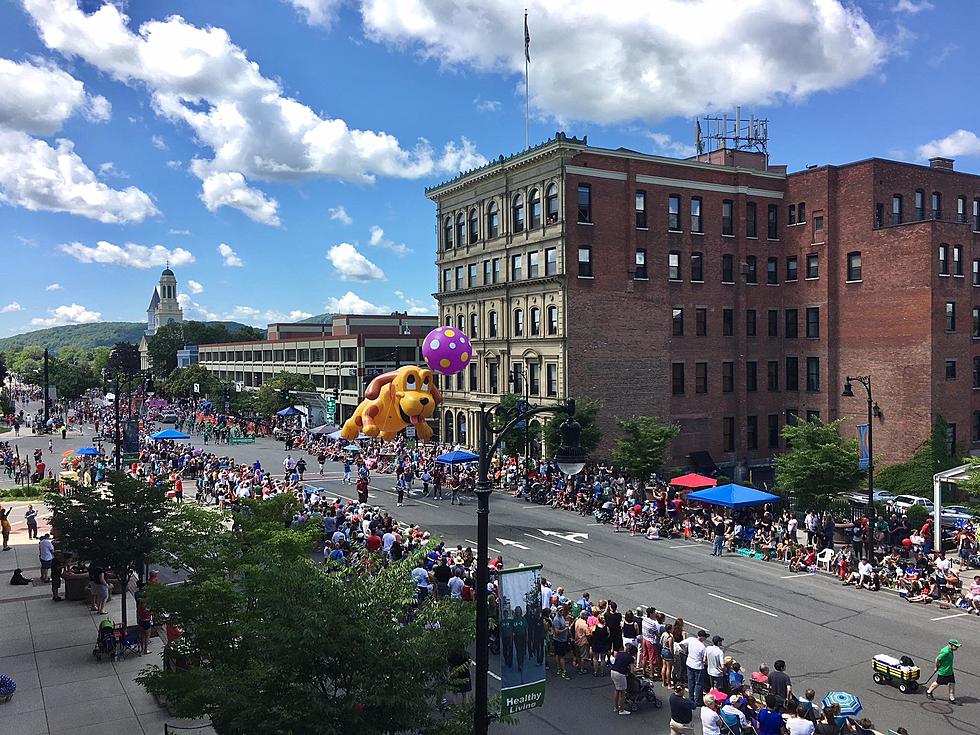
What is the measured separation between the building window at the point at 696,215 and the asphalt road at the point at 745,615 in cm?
2631

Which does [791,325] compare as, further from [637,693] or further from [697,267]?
[637,693]

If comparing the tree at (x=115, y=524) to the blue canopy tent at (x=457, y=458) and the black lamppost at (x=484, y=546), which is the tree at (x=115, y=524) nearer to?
the black lamppost at (x=484, y=546)

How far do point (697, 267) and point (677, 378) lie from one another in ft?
25.7

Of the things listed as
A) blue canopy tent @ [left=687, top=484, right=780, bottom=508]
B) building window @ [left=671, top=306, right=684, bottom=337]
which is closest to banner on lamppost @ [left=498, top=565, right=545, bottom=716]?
blue canopy tent @ [left=687, top=484, right=780, bottom=508]

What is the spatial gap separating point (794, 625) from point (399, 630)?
14490mm

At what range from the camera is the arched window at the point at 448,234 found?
198ft

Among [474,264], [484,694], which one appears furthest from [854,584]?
[474,264]

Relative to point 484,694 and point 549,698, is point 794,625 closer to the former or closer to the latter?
point 549,698

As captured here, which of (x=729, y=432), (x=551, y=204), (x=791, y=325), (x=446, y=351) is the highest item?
(x=551, y=204)

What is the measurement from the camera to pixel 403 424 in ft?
148

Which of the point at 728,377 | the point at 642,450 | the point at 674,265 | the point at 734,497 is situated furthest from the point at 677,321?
the point at 734,497

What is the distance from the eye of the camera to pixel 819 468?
100 ft

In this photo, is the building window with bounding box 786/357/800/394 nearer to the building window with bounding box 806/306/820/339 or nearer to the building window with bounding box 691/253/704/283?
the building window with bounding box 806/306/820/339


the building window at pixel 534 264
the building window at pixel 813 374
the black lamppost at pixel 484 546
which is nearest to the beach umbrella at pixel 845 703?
the black lamppost at pixel 484 546
